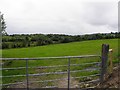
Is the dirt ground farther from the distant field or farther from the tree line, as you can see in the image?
the tree line

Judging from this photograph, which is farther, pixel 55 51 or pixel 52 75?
pixel 55 51

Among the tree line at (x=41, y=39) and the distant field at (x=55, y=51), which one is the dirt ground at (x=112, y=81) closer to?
the distant field at (x=55, y=51)

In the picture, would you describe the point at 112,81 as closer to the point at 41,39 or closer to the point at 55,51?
the point at 55,51

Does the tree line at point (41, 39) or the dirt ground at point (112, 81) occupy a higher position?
the tree line at point (41, 39)

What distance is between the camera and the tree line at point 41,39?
146 ft

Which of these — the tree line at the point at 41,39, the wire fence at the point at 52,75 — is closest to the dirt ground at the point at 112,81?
the wire fence at the point at 52,75

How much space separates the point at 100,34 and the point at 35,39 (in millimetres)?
10287

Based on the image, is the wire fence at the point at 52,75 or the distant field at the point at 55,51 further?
the distant field at the point at 55,51

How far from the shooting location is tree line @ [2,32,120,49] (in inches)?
1755

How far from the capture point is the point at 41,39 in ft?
154

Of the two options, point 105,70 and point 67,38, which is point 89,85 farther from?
point 67,38

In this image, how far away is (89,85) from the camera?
13586 millimetres

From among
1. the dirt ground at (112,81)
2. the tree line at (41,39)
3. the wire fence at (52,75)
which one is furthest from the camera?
the tree line at (41,39)

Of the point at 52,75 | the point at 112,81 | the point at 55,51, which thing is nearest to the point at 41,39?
the point at 55,51
